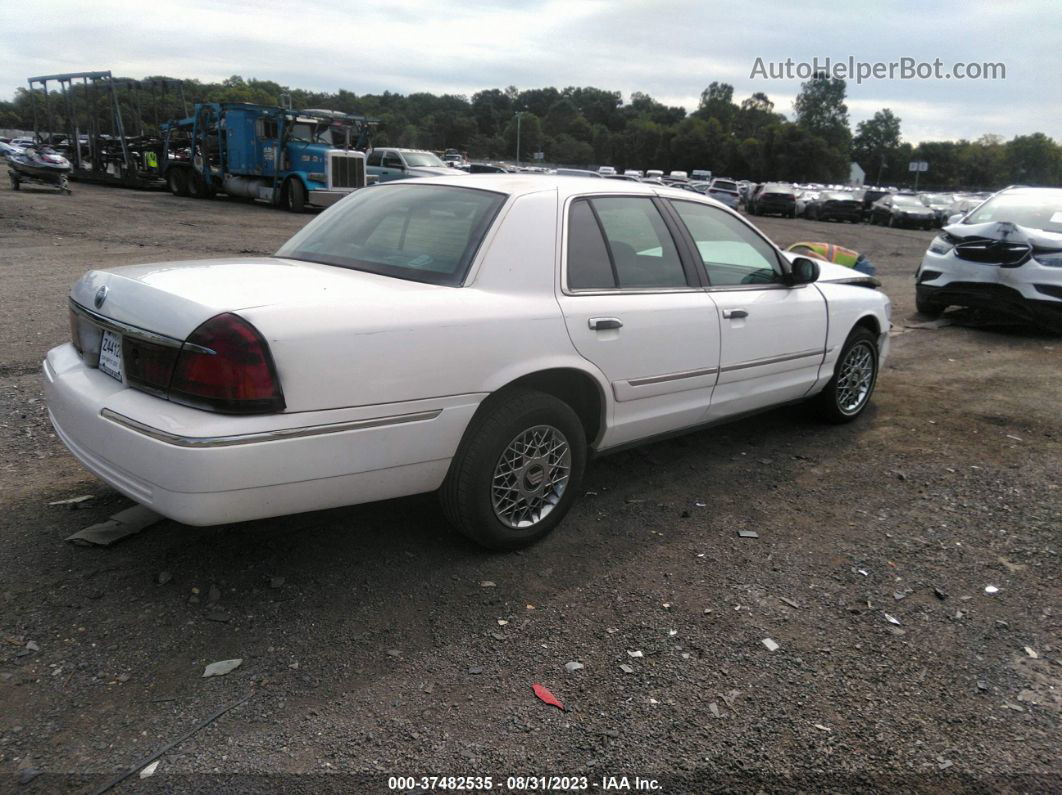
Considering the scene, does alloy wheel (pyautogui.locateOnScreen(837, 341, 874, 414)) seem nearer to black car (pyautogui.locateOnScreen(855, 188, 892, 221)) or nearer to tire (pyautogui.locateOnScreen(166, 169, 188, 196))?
tire (pyautogui.locateOnScreen(166, 169, 188, 196))

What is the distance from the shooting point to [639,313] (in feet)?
13.0

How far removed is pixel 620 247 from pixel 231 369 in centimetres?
204

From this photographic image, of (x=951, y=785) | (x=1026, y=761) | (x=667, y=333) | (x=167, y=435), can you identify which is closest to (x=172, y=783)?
(x=167, y=435)

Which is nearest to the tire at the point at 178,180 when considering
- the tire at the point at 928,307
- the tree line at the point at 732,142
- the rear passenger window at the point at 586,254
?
the tire at the point at 928,307

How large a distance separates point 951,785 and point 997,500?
262 cm

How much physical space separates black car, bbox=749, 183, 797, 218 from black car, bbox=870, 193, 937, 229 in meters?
4.02

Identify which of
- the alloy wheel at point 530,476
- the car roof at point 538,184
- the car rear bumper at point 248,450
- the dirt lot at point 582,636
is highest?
the car roof at point 538,184

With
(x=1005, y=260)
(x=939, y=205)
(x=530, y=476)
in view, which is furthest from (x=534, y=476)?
(x=939, y=205)

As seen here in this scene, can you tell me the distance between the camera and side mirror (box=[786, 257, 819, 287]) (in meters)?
4.94

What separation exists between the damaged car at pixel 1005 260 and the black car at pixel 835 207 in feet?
90.4

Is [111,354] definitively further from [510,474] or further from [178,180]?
[178,180]

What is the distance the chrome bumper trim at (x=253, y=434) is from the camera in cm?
275

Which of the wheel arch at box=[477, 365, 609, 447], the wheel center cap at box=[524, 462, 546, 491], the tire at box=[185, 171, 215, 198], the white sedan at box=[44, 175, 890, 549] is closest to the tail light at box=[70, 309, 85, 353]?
the white sedan at box=[44, 175, 890, 549]

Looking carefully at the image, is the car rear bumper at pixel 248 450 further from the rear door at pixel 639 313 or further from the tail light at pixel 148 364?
the rear door at pixel 639 313
